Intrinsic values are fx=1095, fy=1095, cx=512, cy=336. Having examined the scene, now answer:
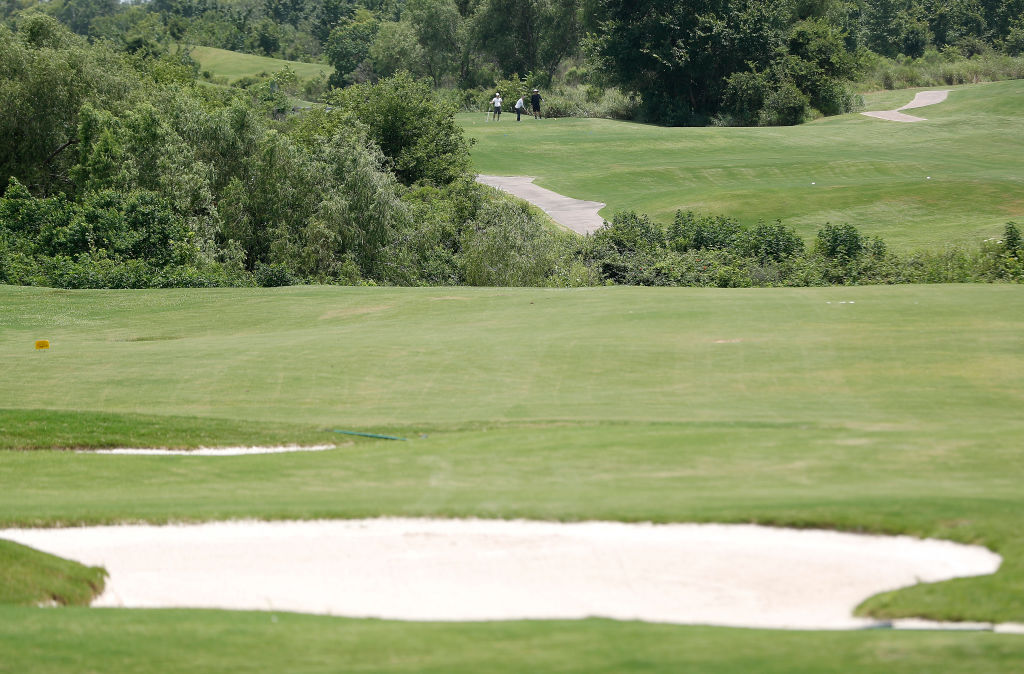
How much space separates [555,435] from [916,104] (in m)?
73.4

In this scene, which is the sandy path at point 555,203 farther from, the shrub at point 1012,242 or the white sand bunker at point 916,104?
the white sand bunker at point 916,104

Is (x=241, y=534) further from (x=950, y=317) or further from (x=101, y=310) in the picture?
(x=101, y=310)

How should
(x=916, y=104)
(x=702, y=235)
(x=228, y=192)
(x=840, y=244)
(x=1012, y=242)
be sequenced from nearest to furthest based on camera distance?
(x=1012, y=242) < (x=840, y=244) < (x=702, y=235) < (x=228, y=192) < (x=916, y=104)

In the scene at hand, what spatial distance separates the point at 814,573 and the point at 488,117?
74.1 meters

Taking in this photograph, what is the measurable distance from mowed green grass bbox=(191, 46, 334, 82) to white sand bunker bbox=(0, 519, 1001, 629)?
12715 centimetres

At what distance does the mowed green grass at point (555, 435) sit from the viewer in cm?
754

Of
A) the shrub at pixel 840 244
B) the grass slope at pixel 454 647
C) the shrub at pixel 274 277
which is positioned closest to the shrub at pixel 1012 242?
the shrub at pixel 840 244

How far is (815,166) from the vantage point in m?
58.7

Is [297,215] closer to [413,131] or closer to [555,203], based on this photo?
[555,203]

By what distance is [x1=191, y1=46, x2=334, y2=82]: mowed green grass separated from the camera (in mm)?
136375

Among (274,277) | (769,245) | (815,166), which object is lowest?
(274,277)

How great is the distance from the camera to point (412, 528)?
10.9 m

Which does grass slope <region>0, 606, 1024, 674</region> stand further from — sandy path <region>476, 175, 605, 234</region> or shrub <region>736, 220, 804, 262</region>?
sandy path <region>476, 175, 605, 234</region>

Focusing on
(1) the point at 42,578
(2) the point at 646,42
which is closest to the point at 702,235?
(1) the point at 42,578
